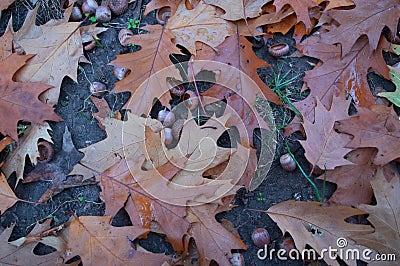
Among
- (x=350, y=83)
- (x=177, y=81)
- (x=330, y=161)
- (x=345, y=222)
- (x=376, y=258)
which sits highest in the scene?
(x=177, y=81)

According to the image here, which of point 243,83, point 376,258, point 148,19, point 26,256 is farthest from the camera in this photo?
point 148,19

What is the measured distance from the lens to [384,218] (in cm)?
169

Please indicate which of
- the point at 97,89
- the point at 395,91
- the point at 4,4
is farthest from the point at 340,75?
the point at 4,4

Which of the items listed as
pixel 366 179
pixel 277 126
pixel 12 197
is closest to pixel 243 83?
pixel 277 126

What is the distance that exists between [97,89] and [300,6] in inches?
41.6

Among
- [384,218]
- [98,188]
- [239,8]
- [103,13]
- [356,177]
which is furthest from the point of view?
[103,13]

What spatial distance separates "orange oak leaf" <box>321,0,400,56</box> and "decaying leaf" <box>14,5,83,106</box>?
1.28 meters

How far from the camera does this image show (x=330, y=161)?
1.80m

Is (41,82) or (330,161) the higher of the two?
(41,82)

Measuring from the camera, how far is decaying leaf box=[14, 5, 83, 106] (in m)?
2.05

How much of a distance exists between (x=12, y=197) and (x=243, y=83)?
1176mm

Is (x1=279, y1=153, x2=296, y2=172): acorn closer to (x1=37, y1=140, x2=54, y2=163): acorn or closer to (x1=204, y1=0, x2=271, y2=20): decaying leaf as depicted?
(x1=204, y1=0, x2=271, y2=20): decaying leaf

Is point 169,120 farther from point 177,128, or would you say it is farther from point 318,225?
point 318,225

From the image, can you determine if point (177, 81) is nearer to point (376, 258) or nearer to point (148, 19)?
point (148, 19)
